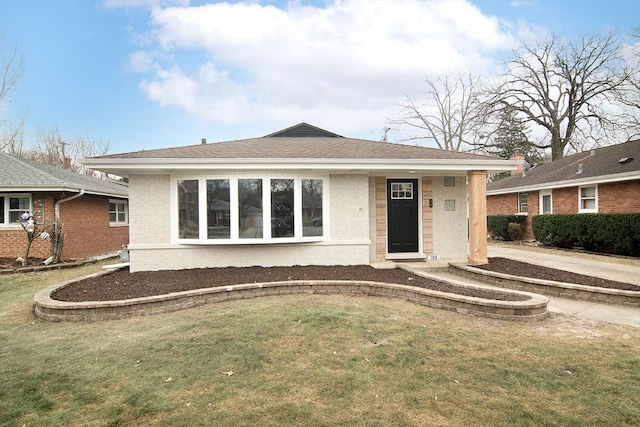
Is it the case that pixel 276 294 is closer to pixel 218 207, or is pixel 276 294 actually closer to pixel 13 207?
pixel 218 207

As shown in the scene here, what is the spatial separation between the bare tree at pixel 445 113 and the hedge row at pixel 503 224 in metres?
13.2

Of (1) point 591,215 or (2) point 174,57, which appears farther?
(2) point 174,57

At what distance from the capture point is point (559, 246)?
14188 millimetres

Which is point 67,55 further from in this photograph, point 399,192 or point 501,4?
point 501,4

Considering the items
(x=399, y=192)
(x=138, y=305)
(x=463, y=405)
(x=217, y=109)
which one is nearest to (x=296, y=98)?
(x=217, y=109)

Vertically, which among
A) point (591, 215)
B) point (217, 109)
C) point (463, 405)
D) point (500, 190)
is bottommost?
point (463, 405)

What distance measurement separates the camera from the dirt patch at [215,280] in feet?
19.1

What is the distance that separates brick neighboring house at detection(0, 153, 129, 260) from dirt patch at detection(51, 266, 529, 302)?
5336 mm

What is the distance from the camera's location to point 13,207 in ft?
38.1

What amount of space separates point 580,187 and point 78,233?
19340 millimetres

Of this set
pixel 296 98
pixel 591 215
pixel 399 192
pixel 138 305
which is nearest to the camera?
pixel 138 305

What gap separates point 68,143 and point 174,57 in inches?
816

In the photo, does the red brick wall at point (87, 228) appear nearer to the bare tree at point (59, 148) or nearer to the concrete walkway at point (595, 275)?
the concrete walkway at point (595, 275)

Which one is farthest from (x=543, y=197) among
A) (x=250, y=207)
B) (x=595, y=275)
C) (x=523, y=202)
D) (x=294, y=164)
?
(x=250, y=207)
